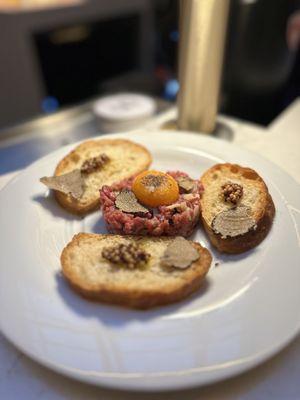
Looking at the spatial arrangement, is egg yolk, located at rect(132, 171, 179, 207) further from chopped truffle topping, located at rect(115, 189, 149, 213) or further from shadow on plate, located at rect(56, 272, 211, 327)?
shadow on plate, located at rect(56, 272, 211, 327)

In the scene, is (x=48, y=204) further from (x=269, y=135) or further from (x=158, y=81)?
(x=158, y=81)

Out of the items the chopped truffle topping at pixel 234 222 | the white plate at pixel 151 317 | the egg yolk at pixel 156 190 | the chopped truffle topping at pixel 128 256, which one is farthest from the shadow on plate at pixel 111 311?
the egg yolk at pixel 156 190

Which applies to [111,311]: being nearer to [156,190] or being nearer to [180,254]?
[180,254]

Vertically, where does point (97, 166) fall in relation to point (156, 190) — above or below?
below

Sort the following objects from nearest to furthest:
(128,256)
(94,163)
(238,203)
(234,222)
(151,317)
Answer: (151,317) < (128,256) < (234,222) < (238,203) < (94,163)

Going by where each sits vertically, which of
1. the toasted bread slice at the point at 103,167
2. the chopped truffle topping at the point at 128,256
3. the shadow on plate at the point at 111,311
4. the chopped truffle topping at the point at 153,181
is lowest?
the toasted bread slice at the point at 103,167

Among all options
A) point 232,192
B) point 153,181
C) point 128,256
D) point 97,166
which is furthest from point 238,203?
point 97,166

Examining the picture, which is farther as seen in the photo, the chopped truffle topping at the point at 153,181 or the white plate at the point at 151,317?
the chopped truffle topping at the point at 153,181

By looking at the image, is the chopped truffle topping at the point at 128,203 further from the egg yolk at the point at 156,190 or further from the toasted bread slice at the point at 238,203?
the toasted bread slice at the point at 238,203
